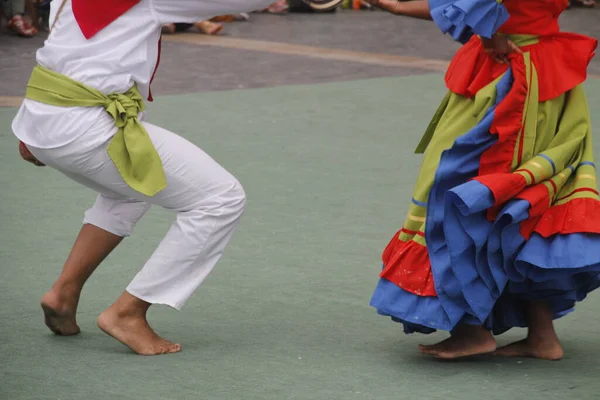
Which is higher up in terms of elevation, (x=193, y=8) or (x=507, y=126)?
(x=193, y=8)

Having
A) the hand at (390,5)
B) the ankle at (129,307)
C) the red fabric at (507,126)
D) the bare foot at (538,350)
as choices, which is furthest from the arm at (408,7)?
the ankle at (129,307)

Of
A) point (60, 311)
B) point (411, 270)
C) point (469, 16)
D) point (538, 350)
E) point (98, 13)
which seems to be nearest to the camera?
point (469, 16)

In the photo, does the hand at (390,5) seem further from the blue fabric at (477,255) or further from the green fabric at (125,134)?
the green fabric at (125,134)

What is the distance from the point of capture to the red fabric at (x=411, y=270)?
150 inches

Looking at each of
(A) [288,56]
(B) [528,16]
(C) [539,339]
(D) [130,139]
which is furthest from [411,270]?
(A) [288,56]

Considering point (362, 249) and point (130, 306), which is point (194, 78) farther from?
point (130, 306)

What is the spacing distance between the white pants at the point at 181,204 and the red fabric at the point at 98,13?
1.19ft

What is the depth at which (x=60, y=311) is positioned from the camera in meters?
4.08

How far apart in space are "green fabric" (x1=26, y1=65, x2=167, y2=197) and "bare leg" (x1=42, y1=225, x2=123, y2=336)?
0.41m

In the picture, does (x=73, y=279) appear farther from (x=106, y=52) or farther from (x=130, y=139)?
(x=106, y=52)

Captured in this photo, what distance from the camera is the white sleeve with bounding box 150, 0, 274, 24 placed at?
12.3ft

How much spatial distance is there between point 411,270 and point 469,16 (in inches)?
32.2

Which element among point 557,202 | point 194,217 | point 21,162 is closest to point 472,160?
point 557,202

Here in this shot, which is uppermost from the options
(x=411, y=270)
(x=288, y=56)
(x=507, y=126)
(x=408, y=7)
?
(x=408, y=7)
